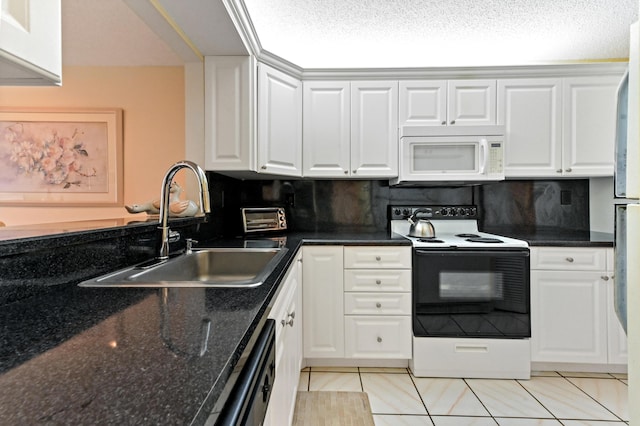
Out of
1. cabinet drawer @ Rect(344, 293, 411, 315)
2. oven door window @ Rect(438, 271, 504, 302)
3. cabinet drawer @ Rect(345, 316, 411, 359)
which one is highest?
oven door window @ Rect(438, 271, 504, 302)

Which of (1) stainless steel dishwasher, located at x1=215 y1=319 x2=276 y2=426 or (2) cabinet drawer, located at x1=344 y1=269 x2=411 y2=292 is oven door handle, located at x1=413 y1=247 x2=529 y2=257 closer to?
(2) cabinet drawer, located at x1=344 y1=269 x2=411 y2=292

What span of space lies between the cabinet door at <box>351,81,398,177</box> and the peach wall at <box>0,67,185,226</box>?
1.54m

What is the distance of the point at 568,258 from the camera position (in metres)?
2.03

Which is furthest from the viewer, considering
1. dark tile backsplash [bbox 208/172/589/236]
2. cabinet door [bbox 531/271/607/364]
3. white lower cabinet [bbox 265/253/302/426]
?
dark tile backsplash [bbox 208/172/589/236]

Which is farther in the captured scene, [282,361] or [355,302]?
[355,302]

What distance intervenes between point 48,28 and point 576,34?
9.95 ft

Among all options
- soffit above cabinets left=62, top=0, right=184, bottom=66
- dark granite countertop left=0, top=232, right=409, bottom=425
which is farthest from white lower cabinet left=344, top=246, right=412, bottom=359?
soffit above cabinets left=62, top=0, right=184, bottom=66

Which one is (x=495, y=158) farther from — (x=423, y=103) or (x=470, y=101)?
(x=423, y=103)

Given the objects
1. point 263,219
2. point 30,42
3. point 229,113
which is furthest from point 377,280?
point 30,42

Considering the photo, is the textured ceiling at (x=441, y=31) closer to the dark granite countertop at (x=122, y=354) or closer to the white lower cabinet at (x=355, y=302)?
the white lower cabinet at (x=355, y=302)

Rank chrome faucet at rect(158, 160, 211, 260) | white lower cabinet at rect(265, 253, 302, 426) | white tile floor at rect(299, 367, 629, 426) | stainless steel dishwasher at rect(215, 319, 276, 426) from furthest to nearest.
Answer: white tile floor at rect(299, 367, 629, 426)
chrome faucet at rect(158, 160, 211, 260)
white lower cabinet at rect(265, 253, 302, 426)
stainless steel dishwasher at rect(215, 319, 276, 426)

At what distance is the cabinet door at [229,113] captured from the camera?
2.08 metres

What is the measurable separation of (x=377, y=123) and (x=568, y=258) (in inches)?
62.6

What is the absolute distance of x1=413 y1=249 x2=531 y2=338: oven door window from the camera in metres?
2.00
